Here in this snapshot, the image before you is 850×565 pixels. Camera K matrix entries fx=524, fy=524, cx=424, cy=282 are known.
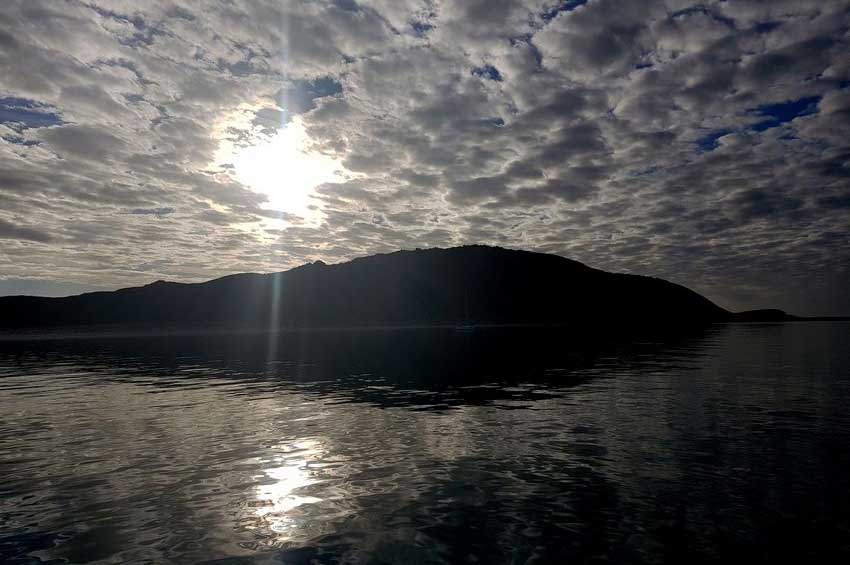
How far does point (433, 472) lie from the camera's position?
60.8ft

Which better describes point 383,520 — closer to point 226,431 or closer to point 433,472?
point 433,472

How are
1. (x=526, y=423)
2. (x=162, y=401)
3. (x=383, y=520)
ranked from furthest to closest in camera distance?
(x=162, y=401)
(x=526, y=423)
(x=383, y=520)

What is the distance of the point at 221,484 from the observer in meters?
17.2

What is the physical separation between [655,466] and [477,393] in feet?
67.9

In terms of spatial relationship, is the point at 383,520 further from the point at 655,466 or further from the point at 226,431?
the point at 226,431

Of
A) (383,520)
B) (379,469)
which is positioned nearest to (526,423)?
(379,469)

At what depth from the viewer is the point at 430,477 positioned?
706 inches

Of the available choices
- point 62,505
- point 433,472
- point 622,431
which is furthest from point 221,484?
point 622,431

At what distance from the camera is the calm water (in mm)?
12398

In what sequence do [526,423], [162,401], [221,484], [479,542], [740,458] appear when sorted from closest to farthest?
[479,542] → [221,484] → [740,458] → [526,423] → [162,401]

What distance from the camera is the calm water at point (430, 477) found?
12.4m

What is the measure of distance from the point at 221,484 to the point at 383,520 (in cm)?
645

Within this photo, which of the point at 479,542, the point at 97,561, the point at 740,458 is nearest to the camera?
the point at 97,561

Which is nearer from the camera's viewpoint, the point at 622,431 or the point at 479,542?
the point at 479,542
